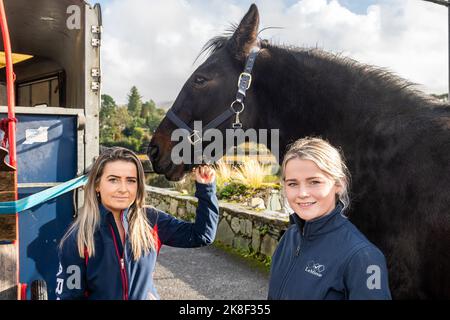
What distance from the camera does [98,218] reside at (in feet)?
6.69

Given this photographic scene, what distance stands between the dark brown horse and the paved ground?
7.97ft

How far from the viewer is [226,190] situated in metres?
8.25

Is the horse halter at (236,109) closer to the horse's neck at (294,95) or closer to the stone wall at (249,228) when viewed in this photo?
the horse's neck at (294,95)

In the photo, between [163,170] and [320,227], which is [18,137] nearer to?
[163,170]

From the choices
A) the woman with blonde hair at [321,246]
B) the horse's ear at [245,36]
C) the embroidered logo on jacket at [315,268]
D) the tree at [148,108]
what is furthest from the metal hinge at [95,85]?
the tree at [148,108]

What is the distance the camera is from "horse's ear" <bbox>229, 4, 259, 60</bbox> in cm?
270

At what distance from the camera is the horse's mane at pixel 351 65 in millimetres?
2346

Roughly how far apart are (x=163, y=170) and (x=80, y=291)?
3.48ft

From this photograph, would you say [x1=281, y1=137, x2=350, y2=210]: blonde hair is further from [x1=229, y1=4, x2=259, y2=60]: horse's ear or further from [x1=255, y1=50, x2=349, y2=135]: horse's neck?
[x1=229, y1=4, x2=259, y2=60]: horse's ear

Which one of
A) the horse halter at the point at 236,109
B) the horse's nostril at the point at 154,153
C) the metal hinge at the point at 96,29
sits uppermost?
the metal hinge at the point at 96,29

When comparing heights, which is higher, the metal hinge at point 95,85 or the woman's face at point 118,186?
the metal hinge at point 95,85
